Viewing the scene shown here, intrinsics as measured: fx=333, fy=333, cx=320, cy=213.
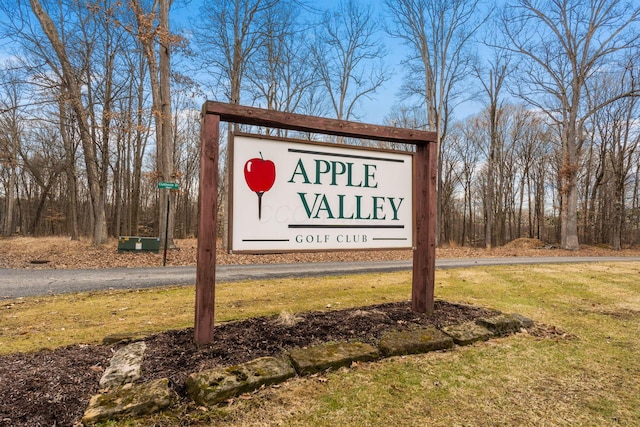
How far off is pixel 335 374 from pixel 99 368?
1.73m

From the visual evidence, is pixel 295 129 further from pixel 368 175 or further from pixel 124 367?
pixel 124 367

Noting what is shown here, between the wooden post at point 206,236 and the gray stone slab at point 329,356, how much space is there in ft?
2.60

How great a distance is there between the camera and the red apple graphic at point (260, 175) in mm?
3205

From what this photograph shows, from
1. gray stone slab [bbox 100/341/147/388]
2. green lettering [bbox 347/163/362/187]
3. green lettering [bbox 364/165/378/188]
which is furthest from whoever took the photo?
green lettering [bbox 364/165/378/188]

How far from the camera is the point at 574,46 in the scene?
1789 centimetres

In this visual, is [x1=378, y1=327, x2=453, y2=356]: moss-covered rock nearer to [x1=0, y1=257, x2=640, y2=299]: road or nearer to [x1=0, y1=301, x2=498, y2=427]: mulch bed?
[x1=0, y1=301, x2=498, y2=427]: mulch bed

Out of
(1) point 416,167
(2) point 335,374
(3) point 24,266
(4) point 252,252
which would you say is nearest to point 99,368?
(4) point 252,252

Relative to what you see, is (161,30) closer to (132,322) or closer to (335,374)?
(132,322)

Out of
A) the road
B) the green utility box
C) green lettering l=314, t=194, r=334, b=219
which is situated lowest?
the road

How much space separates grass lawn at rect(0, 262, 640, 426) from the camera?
6.57 ft

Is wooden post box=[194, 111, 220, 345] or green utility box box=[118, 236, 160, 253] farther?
green utility box box=[118, 236, 160, 253]

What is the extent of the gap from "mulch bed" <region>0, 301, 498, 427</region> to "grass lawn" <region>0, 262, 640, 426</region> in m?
0.42

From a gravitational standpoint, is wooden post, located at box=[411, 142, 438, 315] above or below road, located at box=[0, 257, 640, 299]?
above

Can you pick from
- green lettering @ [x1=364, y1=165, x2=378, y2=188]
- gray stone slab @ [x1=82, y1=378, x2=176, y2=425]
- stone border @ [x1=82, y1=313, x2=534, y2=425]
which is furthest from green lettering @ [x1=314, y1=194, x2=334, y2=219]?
gray stone slab @ [x1=82, y1=378, x2=176, y2=425]
